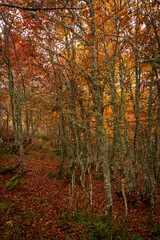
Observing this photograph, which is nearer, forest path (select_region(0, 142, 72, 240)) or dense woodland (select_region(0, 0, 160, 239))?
forest path (select_region(0, 142, 72, 240))

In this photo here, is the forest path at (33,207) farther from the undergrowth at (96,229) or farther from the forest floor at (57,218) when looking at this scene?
the undergrowth at (96,229)

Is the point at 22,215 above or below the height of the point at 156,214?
above

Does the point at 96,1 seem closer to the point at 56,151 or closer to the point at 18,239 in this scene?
the point at 18,239

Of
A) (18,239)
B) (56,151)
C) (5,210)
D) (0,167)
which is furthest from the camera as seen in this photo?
(56,151)

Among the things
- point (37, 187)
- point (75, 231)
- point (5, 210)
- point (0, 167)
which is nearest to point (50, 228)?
point (75, 231)

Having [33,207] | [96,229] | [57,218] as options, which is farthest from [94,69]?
[33,207]

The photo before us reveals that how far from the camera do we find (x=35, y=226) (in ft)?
14.2

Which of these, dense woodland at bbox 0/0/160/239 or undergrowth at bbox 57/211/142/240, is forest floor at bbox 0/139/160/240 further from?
dense woodland at bbox 0/0/160/239

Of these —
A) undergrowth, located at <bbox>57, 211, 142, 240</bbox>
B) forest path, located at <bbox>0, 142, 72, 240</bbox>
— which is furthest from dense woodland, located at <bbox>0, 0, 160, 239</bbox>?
forest path, located at <bbox>0, 142, 72, 240</bbox>

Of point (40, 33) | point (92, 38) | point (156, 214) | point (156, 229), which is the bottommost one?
point (156, 214)

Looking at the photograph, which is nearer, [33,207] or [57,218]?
[57,218]

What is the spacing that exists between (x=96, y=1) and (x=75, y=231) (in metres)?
8.88

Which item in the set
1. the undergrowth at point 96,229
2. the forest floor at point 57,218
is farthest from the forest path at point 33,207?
the undergrowth at point 96,229

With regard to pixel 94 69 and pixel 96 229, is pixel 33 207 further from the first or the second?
pixel 94 69
